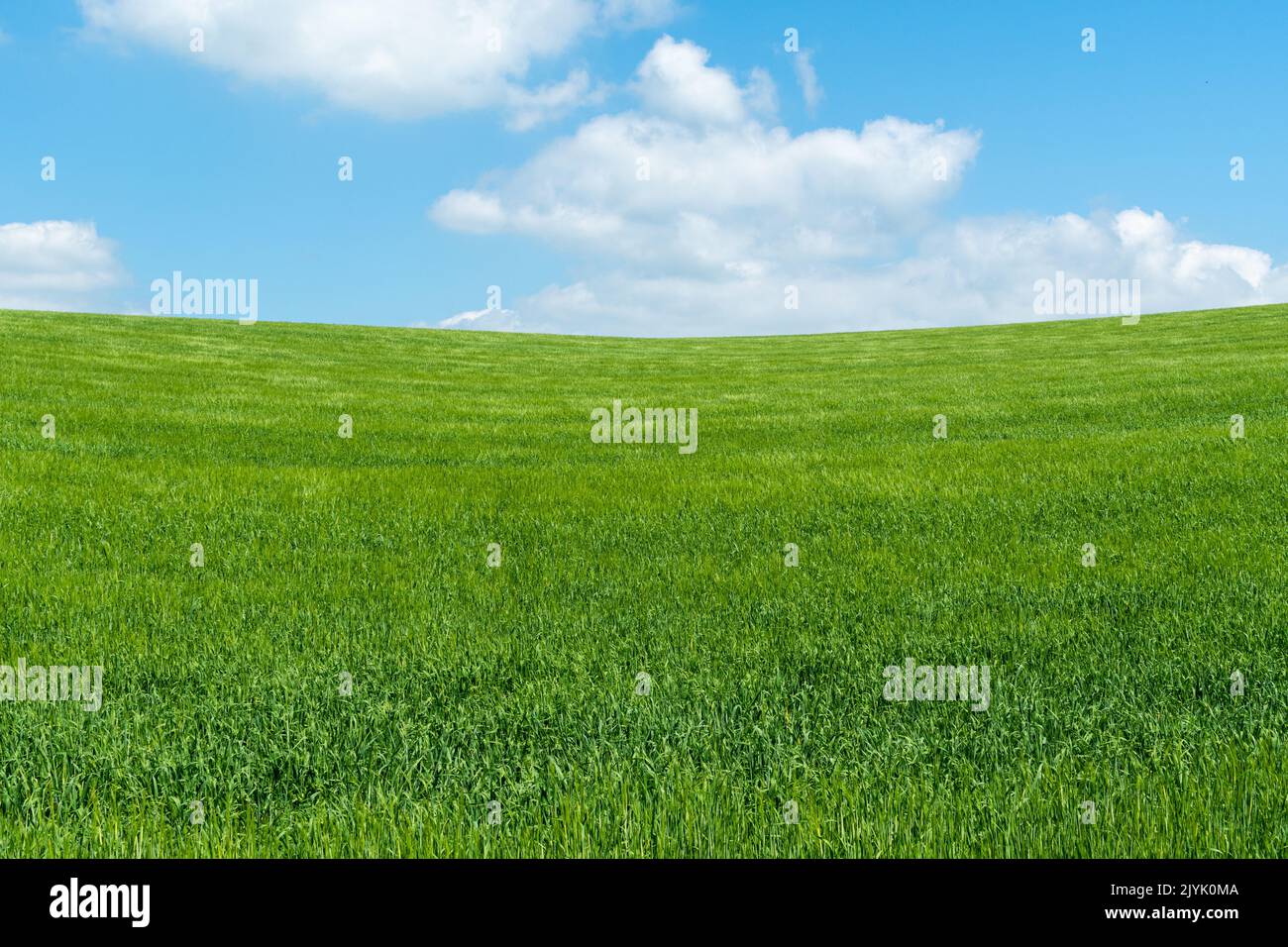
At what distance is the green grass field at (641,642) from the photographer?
4.36m

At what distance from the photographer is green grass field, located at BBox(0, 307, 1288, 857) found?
436cm

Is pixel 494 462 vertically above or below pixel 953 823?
above

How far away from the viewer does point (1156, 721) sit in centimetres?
536

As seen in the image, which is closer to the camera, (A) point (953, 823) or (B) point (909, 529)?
(A) point (953, 823)

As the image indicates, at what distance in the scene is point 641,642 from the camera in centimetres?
698
